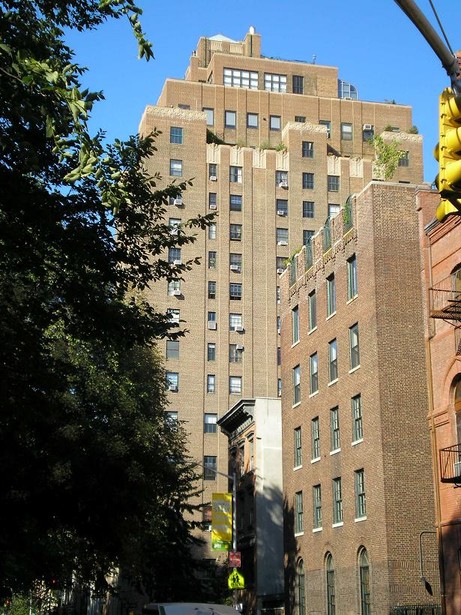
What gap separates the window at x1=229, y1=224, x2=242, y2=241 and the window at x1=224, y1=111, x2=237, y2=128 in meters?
13.0

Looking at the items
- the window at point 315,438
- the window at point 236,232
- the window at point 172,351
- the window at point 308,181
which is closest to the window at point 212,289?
the window at point 236,232

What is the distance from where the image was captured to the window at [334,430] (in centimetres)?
3966

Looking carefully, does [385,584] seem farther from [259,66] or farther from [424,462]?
[259,66]

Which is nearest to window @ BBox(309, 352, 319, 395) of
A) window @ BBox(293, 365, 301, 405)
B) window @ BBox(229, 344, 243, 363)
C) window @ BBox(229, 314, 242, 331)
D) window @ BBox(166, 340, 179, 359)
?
Answer: window @ BBox(293, 365, 301, 405)

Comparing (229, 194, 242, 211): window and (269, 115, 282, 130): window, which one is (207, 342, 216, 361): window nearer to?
(229, 194, 242, 211): window

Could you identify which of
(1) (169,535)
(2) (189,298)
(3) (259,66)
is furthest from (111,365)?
(3) (259,66)

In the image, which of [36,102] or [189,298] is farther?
[189,298]

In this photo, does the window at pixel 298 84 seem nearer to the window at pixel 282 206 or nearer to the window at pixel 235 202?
the window at pixel 282 206

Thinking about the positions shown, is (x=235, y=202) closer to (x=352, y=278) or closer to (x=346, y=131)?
(x=346, y=131)

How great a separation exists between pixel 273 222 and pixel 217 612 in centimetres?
6902

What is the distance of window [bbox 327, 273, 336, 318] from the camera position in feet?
136

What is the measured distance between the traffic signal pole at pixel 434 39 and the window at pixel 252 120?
8788cm

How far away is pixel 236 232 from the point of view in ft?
280

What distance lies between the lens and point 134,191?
18391 mm
